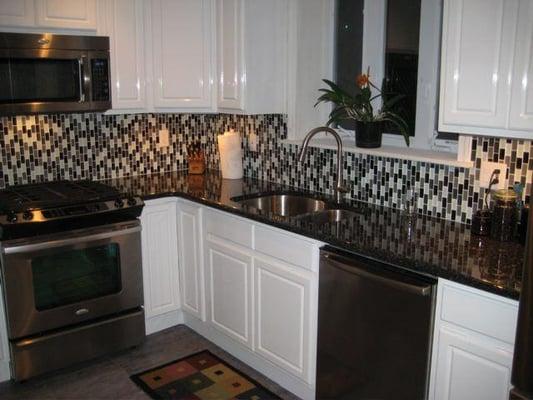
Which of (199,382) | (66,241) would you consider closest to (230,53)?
(66,241)

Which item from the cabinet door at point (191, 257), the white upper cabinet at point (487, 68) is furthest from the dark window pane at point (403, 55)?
the cabinet door at point (191, 257)

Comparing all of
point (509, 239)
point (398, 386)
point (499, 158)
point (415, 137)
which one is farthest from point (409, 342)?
point (415, 137)

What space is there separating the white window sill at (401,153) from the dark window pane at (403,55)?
25cm

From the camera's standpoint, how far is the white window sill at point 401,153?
8.51ft

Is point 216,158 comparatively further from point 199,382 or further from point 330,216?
point 199,382

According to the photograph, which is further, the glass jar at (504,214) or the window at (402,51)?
the window at (402,51)

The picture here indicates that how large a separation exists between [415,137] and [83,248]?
1.90 metres

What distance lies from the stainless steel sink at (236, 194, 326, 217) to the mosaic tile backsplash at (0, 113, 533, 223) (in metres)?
0.14

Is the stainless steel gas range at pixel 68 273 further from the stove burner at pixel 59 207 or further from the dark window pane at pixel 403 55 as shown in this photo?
the dark window pane at pixel 403 55

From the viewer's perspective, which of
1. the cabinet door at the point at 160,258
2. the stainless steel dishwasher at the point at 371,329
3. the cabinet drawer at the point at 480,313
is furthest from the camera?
the cabinet door at the point at 160,258

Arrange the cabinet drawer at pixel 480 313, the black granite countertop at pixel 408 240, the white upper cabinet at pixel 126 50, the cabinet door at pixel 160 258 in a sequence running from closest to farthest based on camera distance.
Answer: the cabinet drawer at pixel 480 313, the black granite countertop at pixel 408 240, the white upper cabinet at pixel 126 50, the cabinet door at pixel 160 258

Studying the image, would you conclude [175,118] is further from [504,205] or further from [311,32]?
[504,205]

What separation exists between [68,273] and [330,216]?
143 cm

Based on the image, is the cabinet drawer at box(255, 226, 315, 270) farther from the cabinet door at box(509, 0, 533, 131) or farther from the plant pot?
the cabinet door at box(509, 0, 533, 131)
